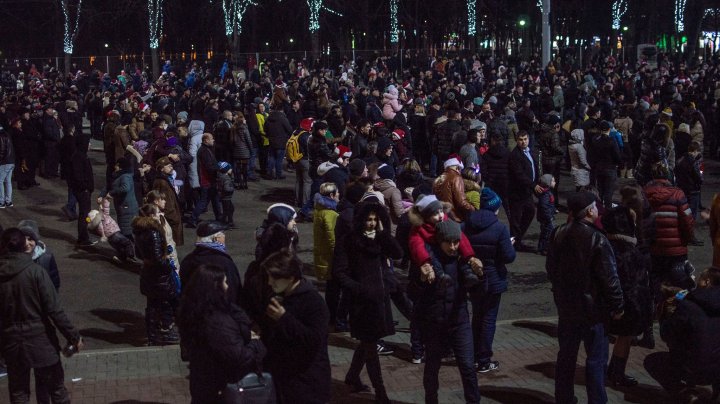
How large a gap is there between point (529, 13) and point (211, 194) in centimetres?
4698

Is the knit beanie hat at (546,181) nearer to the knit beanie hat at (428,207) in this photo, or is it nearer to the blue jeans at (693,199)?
the blue jeans at (693,199)

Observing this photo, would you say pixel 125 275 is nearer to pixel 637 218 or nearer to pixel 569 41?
pixel 637 218

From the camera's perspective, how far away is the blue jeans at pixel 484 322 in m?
8.67

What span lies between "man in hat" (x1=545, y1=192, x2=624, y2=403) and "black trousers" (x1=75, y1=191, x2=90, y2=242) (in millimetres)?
8896

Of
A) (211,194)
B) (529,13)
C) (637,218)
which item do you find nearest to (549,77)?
(211,194)

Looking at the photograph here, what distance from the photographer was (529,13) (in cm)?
6000

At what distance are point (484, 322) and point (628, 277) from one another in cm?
138

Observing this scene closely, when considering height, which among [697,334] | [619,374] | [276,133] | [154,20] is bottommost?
[619,374]

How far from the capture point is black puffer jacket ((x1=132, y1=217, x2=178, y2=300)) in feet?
31.0

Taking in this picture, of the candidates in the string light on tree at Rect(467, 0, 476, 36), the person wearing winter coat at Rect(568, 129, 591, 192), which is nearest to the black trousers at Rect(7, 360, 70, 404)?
the person wearing winter coat at Rect(568, 129, 591, 192)

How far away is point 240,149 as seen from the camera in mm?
18859

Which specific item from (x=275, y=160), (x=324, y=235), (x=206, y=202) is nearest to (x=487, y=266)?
(x=324, y=235)

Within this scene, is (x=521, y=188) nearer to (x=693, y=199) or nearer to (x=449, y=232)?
(x=693, y=199)

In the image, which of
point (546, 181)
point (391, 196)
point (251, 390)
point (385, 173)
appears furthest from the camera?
point (546, 181)
